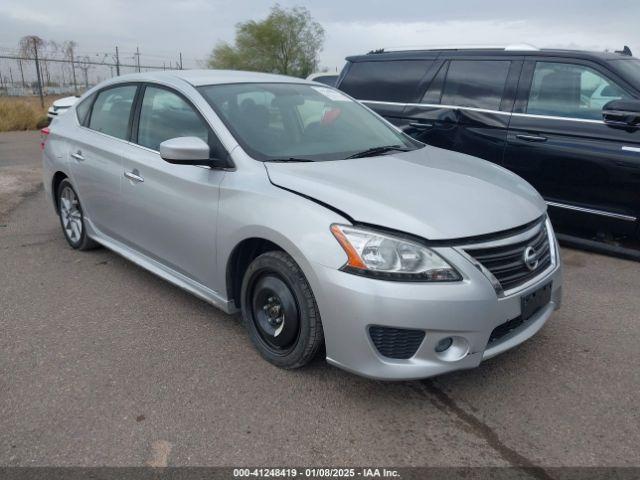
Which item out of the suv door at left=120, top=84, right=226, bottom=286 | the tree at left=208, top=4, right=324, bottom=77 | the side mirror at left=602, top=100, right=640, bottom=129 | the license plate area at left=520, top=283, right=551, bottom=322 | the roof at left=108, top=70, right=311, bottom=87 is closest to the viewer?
the license plate area at left=520, top=283, right=551, bottom=322

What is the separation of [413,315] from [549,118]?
3.35 meters

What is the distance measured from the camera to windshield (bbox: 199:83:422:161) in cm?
338

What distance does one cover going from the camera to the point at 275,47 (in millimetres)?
34156

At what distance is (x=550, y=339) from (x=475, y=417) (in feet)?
3.42

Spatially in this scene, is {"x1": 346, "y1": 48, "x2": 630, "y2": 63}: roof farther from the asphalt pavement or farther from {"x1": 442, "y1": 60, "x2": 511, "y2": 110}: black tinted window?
the asphalt pavement

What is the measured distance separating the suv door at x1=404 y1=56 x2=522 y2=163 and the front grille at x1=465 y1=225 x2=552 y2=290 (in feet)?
8.65

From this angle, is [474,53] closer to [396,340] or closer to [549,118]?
[549,118]

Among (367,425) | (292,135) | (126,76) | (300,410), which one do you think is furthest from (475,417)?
(126,76)

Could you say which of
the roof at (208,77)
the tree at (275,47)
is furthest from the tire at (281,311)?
the tree at (275,47)

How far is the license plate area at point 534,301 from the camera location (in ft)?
9.15

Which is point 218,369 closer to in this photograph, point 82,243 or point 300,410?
point 300,410

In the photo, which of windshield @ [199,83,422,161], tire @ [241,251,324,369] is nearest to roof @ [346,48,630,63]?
windshield @ [199,83,422,161]

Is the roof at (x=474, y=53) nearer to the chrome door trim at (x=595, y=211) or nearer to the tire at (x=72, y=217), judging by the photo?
the chrome door trim at (x=595, y=211)

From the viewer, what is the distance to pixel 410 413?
2.75 meters
